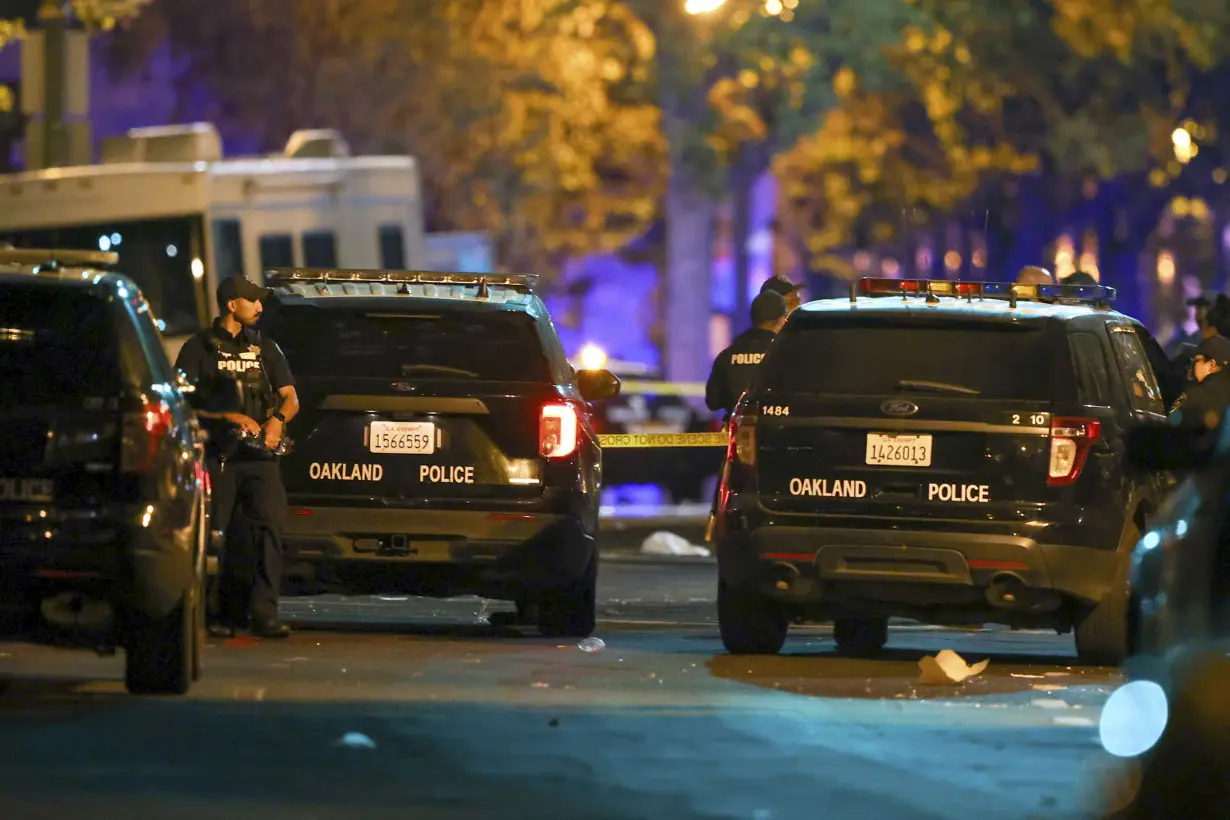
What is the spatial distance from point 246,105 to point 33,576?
3112 cm

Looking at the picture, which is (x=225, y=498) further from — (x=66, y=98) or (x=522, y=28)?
(x=522, y=28)

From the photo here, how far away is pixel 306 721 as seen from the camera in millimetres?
10820

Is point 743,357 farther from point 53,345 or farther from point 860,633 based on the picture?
point 53,345

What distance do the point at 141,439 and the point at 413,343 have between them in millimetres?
3504

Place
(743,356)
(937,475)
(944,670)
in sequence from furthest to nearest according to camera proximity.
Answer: (743,356) < (937,475) < (944,670)

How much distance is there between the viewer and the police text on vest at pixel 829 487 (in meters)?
13.1

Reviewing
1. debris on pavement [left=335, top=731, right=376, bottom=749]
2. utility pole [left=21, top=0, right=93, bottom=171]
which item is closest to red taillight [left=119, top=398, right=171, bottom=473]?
debris on pavement [left=335, top=731, right=376, bottom=749]

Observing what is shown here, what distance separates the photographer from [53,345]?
1093 centimetres

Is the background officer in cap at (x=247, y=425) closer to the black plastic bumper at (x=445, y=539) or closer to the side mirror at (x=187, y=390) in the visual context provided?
the side mirror at (x=187, y=390)

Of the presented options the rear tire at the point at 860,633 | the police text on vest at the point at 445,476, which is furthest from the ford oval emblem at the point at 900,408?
the police text on vest at the point at 445,476

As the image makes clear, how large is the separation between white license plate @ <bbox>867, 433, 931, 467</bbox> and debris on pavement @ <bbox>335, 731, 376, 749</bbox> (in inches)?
131

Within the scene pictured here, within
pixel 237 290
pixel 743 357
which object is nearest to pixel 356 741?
pixel 237 290

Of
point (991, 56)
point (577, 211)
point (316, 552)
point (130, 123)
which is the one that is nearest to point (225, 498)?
point (316, 552)

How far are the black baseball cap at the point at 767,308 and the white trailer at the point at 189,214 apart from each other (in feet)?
29.3
